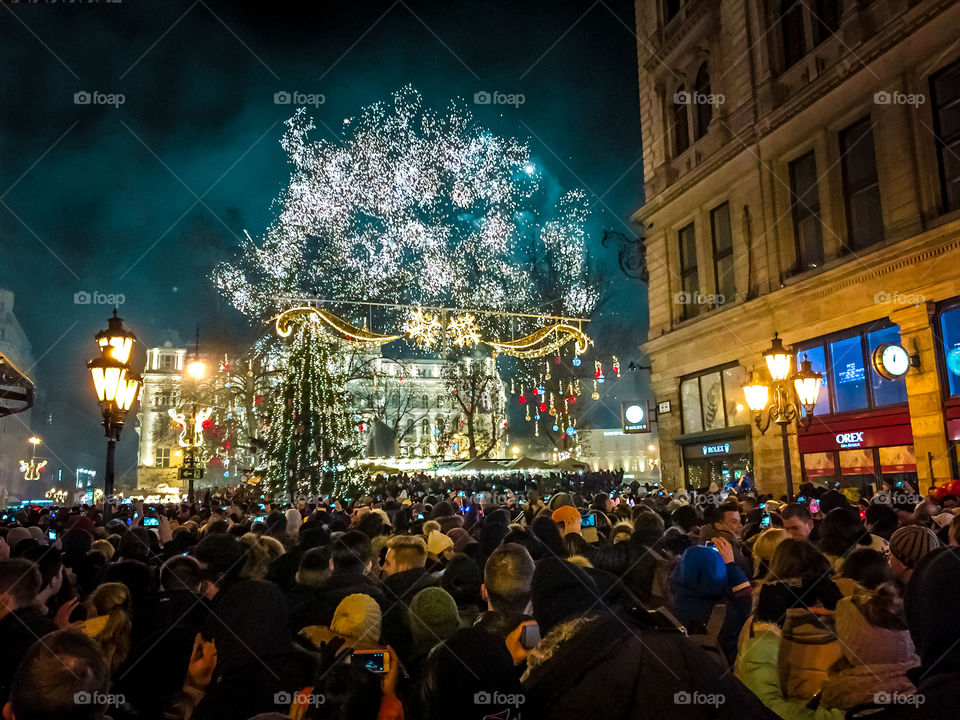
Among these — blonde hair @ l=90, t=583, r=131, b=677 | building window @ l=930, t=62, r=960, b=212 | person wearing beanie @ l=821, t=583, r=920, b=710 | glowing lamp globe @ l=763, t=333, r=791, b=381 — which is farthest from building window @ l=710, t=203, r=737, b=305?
blonde hair @ l=90, t=583, r=131, b=677

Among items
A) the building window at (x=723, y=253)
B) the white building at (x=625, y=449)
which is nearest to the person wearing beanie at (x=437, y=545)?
the building window at (x=723, y=253)

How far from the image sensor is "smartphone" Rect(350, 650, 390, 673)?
3.46 m

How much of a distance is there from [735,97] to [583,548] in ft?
65.8

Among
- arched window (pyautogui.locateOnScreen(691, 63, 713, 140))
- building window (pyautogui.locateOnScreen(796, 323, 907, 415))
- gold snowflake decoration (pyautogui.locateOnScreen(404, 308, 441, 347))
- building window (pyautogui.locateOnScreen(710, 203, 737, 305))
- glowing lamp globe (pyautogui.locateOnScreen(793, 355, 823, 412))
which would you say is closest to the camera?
glowing lamp globe (pyautogui.locateOnScreen(793, 355, 823, 412))

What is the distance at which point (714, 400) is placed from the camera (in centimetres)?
2464

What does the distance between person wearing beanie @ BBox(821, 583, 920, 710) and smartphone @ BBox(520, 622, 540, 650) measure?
4.96ft

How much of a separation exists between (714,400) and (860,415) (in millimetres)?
5983

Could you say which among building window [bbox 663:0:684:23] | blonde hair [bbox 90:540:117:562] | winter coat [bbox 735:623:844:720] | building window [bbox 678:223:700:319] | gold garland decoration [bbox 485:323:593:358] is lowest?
winter coat [bbox 735:623:844:720]

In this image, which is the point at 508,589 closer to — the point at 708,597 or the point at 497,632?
the point at 497,632

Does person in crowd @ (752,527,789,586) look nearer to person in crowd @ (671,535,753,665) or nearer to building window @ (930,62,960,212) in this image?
person in crowd @ (671,535,753,665)

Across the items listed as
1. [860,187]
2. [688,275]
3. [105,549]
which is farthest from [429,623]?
[688,275]

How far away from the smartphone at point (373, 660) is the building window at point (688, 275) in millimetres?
23889

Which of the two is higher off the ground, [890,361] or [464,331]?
[464,331]

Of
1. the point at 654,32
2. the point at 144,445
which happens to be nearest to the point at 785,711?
the point at 654,32
